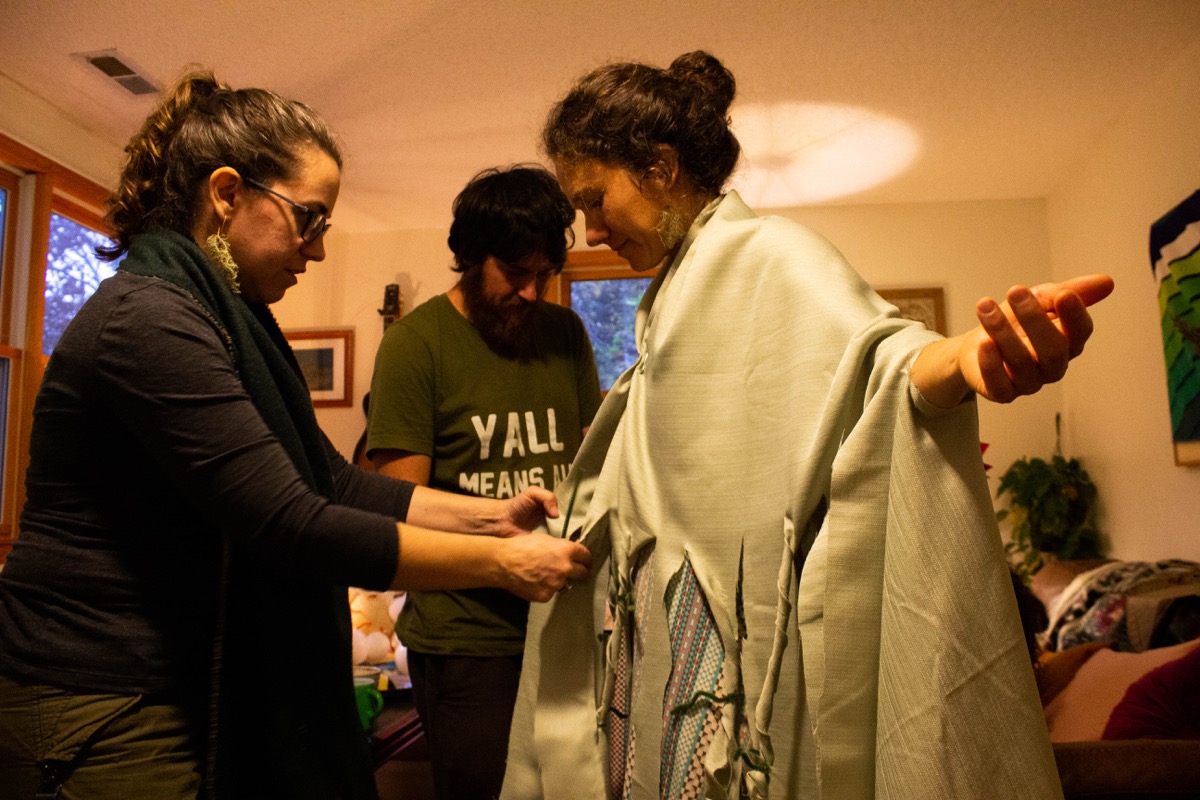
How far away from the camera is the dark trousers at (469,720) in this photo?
1531mm

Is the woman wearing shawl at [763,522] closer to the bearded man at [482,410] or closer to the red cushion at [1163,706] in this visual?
the bearded man at [482,410]

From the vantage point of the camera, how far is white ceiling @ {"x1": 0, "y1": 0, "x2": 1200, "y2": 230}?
298 centimetres

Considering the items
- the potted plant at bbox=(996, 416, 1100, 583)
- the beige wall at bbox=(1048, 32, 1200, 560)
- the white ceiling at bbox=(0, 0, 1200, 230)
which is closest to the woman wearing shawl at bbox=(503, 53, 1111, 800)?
the white ceiling at bbox=(0, 0, 1200, 230)

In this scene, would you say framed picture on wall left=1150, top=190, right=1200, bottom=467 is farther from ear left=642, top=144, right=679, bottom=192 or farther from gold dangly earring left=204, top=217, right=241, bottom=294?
gold dangly earring left=204, top=217, right=241, bottom=294

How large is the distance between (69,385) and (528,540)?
564 millimetres

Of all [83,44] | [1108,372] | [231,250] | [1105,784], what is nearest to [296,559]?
[231,250]

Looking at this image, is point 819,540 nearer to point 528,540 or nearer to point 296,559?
point 528,540

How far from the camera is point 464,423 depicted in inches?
65.8

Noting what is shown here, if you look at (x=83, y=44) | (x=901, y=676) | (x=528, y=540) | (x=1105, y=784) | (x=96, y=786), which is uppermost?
(x=83, y=44)

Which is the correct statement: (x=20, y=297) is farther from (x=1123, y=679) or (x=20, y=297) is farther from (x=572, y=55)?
(x=1123, y=679)

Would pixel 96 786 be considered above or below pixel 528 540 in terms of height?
below

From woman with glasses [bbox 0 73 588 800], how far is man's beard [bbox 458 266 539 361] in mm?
611

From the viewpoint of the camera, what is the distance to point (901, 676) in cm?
83

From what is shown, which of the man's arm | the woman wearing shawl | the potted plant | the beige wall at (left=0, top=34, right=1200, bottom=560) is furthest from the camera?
the potted plant
